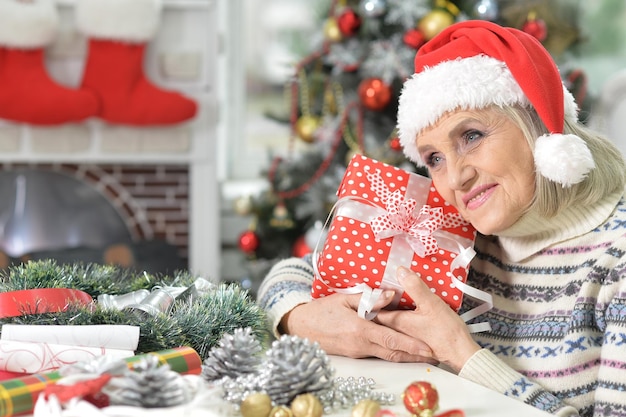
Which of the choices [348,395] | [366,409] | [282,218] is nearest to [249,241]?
[282,218]

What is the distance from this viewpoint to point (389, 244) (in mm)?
1268

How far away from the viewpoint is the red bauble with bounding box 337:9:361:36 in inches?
117

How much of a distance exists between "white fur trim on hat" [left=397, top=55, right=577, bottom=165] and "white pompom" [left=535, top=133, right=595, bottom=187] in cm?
8

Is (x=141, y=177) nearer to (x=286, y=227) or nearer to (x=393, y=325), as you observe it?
(x=286, y=227)

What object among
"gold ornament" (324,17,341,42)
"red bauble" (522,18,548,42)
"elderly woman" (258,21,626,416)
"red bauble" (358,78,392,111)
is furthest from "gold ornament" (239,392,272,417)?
"gold ornament" (324,17,341,42)

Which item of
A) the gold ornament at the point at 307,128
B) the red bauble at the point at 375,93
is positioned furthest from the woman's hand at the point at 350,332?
the gold ornament at the point at 307,128

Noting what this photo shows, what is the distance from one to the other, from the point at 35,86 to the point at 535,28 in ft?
6.59

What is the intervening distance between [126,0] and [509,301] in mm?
2423

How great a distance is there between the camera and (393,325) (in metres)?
1.23

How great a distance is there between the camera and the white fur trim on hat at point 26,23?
10.5 ft

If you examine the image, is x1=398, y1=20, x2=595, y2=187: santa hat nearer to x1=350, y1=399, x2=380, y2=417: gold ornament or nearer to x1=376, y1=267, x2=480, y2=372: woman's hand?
x1=376, y1=267, x2=480, y2=372: woman's hand

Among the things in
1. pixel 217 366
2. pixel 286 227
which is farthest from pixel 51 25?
pixel 217 366

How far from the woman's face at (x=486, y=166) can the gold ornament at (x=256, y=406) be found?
1.85 ft

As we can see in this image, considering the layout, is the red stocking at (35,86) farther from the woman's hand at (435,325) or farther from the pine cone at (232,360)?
the pine cone at (232,360)
